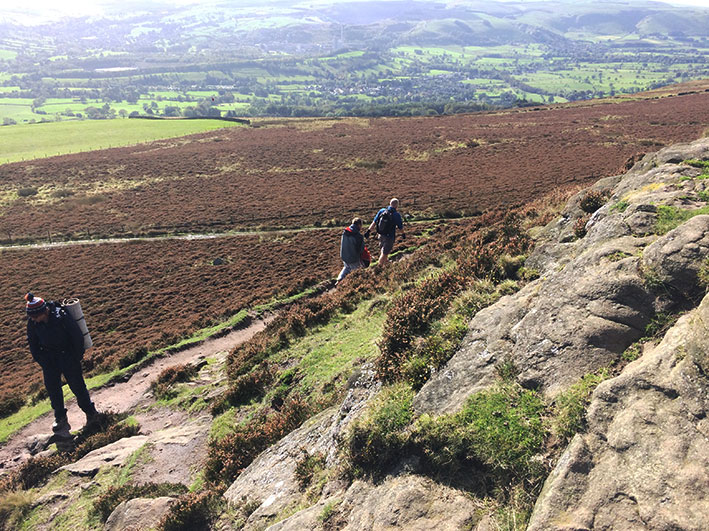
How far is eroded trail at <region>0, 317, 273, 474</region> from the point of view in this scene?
11484 mm

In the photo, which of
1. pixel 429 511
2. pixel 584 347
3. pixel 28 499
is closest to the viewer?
pixel 429 511

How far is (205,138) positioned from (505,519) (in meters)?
93.3

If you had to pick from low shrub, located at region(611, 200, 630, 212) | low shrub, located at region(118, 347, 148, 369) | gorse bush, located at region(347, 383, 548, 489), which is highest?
low shrub, located at region(611, 200, 630, 212)

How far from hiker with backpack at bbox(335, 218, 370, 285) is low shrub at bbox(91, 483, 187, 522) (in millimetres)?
9729

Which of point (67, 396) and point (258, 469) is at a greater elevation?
point (258, 469)

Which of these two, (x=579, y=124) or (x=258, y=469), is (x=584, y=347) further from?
(x=579, y=124)

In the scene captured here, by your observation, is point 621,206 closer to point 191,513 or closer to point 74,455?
point 191,513

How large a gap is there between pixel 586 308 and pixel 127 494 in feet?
29.3

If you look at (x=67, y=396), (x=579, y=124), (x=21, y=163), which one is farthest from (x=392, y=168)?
(x=21, y=163)

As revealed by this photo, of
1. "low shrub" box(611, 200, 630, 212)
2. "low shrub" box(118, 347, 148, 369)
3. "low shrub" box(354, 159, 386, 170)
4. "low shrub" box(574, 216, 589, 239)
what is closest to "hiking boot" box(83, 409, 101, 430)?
"low shrub" box(118, 347, 148, 369)

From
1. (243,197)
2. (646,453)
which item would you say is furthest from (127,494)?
(243,197)

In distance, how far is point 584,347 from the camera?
5383 mm

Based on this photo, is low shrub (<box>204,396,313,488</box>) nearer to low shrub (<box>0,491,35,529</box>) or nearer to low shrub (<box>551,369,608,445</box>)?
low shrub (<box>0,491,35,529</box>)

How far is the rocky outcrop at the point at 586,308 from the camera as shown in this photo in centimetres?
530
